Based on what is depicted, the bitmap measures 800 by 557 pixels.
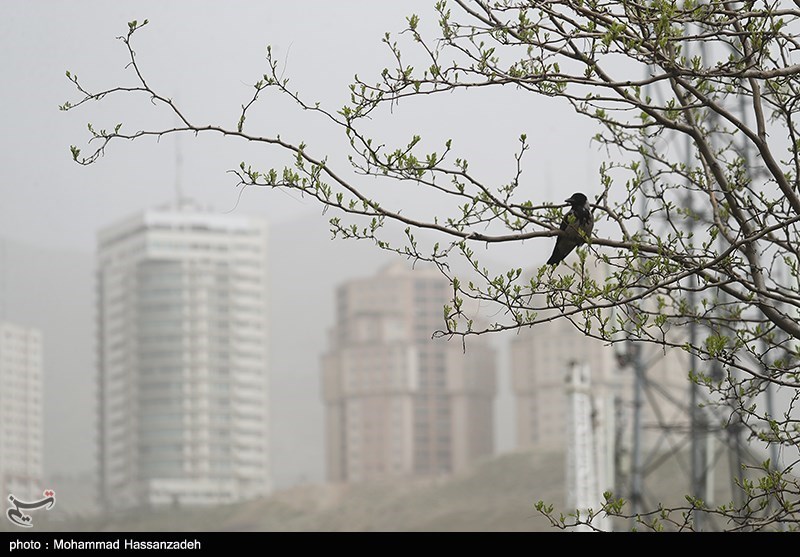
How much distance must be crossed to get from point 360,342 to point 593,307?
104287mm

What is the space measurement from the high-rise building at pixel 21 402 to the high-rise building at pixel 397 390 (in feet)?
85.7

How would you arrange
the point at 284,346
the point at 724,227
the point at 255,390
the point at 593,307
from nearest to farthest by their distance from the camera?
the point at 593,307
the point at 724,227
the point at 255,390
the point at 284,346

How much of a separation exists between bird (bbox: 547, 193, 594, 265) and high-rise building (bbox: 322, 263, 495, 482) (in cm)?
9974

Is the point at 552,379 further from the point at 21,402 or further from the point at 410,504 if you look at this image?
the point at 21,402

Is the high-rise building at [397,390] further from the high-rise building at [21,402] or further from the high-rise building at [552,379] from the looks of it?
the high-rise building at [21,402]

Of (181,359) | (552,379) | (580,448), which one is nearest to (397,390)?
(552,379)

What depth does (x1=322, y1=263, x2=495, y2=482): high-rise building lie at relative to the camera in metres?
106

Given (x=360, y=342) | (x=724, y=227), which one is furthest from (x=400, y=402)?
(x=724, y=227)

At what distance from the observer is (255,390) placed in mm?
114188

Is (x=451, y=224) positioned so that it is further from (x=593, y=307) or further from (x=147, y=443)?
(x=147, y=443)

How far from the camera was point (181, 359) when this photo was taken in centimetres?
10912

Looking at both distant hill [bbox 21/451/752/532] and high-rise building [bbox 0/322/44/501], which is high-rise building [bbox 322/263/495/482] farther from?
high-rise building [bbox 0/322/44/501]

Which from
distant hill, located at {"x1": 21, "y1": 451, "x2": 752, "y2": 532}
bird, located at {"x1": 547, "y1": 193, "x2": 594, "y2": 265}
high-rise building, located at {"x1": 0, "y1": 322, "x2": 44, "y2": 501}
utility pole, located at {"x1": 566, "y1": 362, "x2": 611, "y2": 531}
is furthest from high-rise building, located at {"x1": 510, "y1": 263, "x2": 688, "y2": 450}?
bird, located at {"x1": 547, "y1": 193, "x2": 594, "y2": 265}

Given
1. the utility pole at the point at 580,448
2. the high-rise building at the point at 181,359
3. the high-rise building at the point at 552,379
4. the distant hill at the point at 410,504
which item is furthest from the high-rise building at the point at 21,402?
the utility pole at the point at 580,448
